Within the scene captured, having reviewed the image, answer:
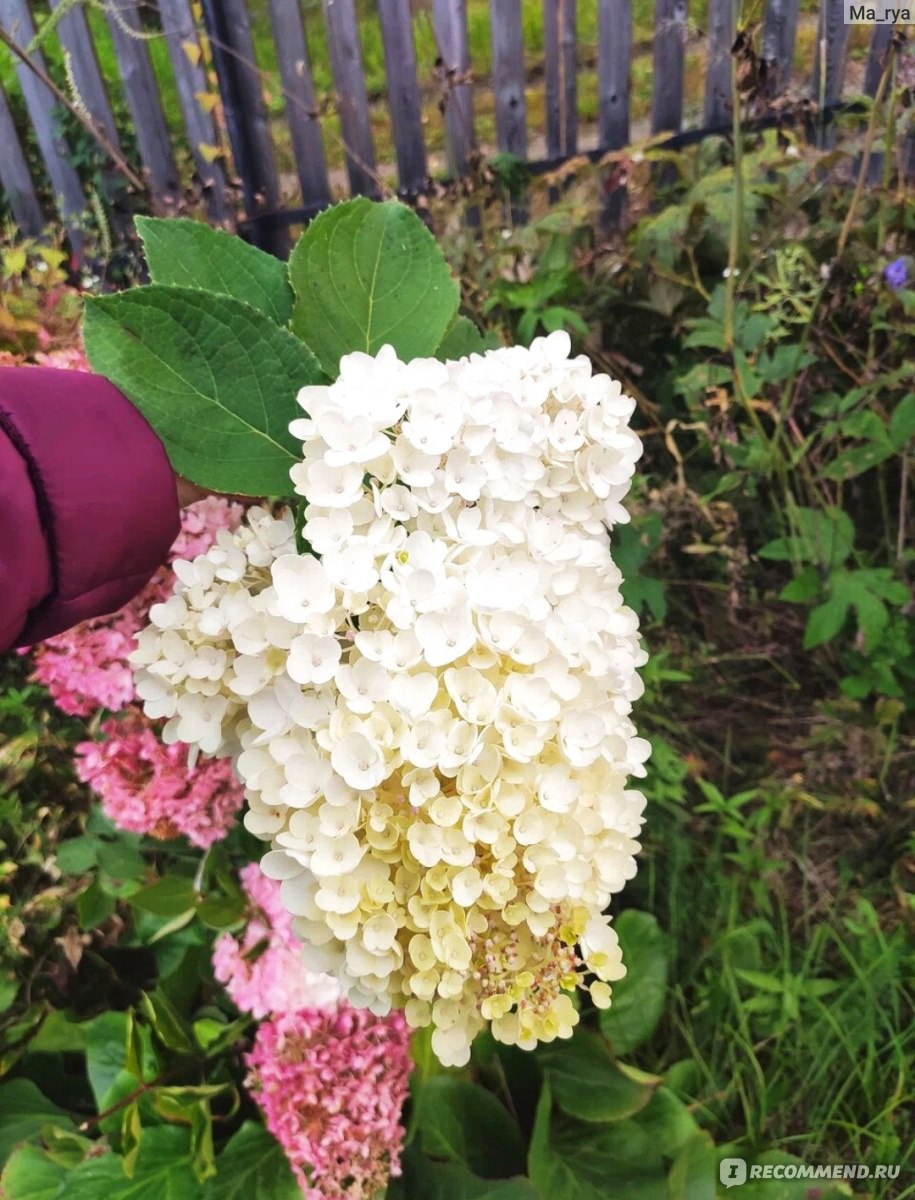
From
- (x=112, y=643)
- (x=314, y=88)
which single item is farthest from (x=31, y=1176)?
(x=314, y=88)

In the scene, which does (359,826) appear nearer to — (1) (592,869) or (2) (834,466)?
(1) (592,869)

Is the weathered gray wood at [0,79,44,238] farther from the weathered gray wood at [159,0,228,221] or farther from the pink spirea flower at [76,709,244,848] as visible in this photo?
the pink spirea flower at [76,709,244,848]

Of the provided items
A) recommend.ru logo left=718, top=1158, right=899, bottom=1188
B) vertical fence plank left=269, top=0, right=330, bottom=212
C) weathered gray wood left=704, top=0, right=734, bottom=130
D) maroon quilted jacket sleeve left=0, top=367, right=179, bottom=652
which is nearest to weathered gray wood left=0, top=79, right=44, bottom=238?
vertical fence plank left=269, top=0, right=330, bottom=212

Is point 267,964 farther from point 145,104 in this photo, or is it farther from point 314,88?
point 145,104

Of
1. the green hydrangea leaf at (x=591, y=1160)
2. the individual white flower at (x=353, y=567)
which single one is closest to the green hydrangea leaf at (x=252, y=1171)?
the green hydrangea leaf at (x=591, y=1160)

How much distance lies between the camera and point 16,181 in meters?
2.41

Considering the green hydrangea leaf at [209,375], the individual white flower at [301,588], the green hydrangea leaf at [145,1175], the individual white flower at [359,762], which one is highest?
the green hydrangea leaf at [209,375]

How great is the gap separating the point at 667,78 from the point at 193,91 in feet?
3.92

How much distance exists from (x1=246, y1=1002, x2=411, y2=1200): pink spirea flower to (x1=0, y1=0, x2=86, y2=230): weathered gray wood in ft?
6.76

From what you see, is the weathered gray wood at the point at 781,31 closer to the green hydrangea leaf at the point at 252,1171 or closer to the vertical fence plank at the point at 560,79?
the vertical fence plank at the point at 560,79

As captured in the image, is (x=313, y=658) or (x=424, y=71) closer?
(x=313, y=658)

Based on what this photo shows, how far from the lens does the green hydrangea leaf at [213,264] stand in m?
0.50

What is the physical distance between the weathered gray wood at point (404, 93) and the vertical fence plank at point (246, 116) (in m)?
0.34

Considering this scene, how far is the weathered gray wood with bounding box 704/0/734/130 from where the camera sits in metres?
1.80
